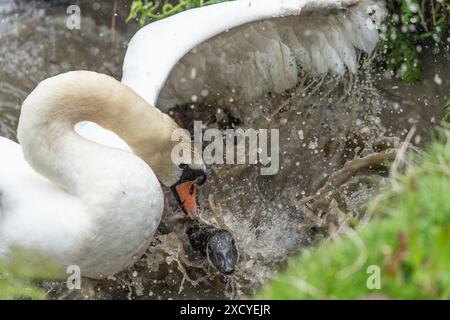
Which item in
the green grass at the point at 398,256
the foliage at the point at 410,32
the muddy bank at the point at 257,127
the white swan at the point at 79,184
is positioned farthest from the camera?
the foliage at the point at 410,32

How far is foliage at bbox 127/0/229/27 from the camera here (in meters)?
5.74

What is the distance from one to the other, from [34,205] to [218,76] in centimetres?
191

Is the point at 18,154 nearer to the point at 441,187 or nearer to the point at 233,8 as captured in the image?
the point at 233,8

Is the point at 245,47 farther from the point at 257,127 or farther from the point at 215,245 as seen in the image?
the point at 215,245

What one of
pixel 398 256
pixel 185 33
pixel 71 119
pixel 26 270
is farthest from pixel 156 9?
pixel 398 256

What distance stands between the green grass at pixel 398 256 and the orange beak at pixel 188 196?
1944 mm

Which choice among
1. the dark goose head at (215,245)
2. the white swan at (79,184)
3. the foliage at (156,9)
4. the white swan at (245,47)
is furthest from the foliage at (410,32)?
the white swan at (79,184)

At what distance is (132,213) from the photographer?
4.02 meters

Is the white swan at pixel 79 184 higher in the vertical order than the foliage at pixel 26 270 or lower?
higher

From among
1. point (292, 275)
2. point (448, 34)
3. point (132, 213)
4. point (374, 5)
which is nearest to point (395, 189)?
point (292, 275)

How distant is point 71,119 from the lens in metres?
4.07

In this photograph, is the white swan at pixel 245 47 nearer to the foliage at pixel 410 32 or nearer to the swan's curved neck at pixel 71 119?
the foliage at pixel 410 32

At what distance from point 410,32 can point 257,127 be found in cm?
131

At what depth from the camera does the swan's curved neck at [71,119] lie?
3961 millimetres
